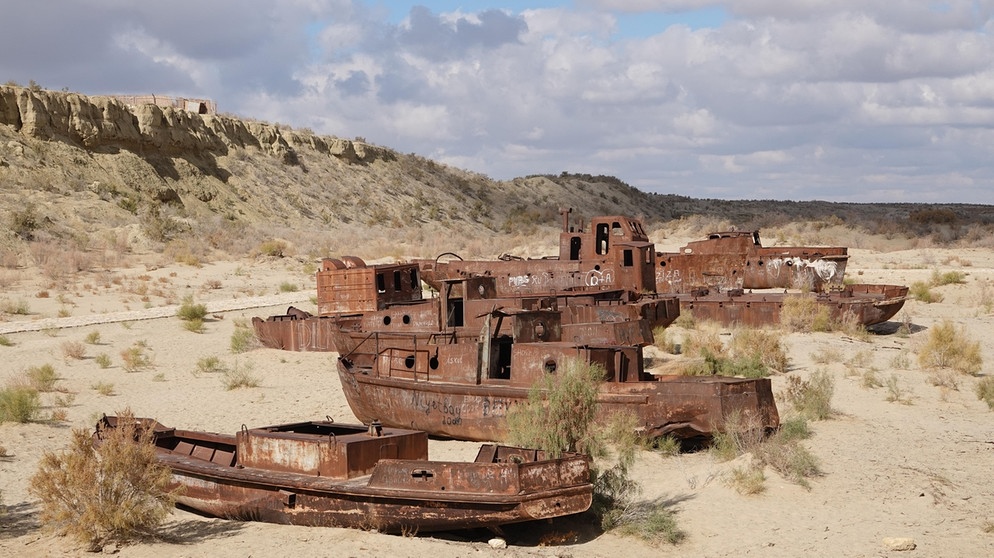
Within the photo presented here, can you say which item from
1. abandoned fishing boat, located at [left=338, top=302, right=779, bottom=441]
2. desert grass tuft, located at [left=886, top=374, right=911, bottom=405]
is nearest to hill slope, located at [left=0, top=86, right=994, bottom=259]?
abandoned fishing boat, located at [left=338, top=302, right=779, bottom=441]

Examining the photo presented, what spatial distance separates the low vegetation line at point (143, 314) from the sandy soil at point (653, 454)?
11 centimetres

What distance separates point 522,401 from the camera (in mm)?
14219

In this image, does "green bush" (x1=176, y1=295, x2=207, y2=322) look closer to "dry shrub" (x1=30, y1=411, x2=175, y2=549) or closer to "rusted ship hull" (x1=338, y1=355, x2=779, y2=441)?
"rusted ship hull" (x1=338, y1=355, x2=779, y2=441)

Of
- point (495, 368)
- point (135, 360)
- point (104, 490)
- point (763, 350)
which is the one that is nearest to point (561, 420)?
point (495, 368)

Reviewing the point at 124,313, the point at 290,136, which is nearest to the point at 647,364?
the point at 124,313

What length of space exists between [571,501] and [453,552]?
1.29 metres

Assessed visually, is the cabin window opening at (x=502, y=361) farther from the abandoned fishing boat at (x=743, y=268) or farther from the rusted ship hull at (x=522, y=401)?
the abandoned fishing boat at (x=743, y=268)

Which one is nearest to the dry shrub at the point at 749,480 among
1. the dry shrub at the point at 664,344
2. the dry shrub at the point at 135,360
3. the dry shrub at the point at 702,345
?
the dry shrub at the point at 702,345

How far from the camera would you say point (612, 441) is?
13930 mm

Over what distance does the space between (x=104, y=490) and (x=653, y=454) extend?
7.11 meters

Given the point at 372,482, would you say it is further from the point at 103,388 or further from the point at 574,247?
the point at 574,247

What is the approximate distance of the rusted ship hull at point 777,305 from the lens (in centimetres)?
2478

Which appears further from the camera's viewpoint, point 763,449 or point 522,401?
point 522,401

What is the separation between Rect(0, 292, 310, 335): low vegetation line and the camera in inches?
1028
